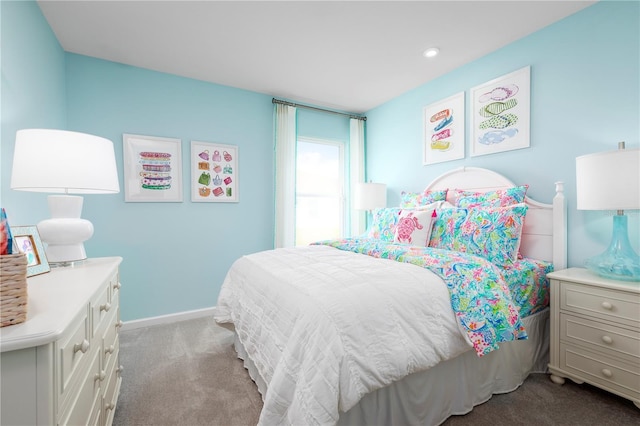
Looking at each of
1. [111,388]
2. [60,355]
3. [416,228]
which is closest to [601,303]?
[416,228]

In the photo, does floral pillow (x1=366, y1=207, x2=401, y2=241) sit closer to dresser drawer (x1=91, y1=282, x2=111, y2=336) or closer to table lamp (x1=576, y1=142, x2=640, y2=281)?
table lamp (x1=576, y1=142, x2=640, y2=281)

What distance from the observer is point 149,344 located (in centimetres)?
253

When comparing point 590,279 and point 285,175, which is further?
→ point 285,175

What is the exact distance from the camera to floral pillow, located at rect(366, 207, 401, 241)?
9.04 ft

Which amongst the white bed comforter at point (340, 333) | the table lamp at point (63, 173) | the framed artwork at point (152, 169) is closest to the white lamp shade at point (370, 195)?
the white bed comforter at point (340, 333)

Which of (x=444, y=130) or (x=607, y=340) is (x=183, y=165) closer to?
(x=444, y=130)

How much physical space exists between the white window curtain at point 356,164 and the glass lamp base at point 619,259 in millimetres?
2674

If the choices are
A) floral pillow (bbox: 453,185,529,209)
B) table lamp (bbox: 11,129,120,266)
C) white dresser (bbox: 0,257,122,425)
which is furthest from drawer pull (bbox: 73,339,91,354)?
floral pillow (bbox: 453,185,529,209)

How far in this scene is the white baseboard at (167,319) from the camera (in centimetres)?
289

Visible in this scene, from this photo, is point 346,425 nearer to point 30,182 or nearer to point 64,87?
point 30,182

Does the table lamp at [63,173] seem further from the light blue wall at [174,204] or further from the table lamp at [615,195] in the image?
the table lamp at [615,195]

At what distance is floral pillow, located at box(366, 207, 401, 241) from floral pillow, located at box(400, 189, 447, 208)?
1.04 ft

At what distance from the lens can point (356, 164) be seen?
4246 mm

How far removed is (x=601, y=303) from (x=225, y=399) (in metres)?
2.30
